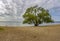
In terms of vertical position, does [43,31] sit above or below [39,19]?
below

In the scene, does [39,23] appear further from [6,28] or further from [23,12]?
[6,28]

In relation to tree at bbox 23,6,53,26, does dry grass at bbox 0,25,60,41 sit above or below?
below

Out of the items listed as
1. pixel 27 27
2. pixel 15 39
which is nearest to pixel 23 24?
pixel 27 27

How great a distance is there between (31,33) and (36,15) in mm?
765

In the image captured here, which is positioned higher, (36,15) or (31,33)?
(36,15)

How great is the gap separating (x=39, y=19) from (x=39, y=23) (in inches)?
7.8

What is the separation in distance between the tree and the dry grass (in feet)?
0.87

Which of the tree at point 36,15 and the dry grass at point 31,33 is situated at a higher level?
the tree at point 36,15

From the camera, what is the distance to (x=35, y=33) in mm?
3949

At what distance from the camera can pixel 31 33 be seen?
12.9ft

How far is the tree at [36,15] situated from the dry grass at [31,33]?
26cm

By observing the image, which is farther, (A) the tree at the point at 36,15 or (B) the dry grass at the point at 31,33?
(A) the tree at the point at 36,15

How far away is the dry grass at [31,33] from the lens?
11.9 ft

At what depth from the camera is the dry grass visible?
143 inches
